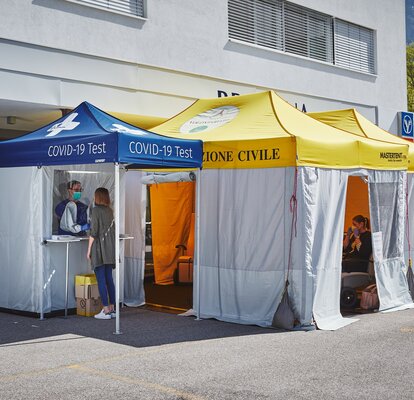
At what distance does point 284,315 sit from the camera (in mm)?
10070

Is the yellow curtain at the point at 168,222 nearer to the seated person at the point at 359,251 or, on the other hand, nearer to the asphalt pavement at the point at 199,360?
the seated person at the point at 359,251

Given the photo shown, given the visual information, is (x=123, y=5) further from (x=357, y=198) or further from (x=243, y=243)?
(x=243, y=243)

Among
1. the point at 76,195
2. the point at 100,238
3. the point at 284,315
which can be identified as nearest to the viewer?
the point at 284,315

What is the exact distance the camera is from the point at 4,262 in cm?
1175

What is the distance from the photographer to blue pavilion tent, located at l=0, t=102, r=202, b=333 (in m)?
9.60

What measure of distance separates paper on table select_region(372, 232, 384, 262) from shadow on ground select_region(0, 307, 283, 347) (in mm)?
2528

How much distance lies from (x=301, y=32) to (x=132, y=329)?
11083 mm

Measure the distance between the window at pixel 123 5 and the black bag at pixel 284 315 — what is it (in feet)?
22.8

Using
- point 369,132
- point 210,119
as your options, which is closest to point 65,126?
point 210,119

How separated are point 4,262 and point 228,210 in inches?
145

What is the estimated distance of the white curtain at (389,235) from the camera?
38.3 ft

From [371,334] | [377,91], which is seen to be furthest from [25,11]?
[377,91]

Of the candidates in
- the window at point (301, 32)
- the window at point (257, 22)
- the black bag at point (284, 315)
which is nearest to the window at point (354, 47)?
the window at point (301, 32)

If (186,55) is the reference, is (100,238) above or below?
below
